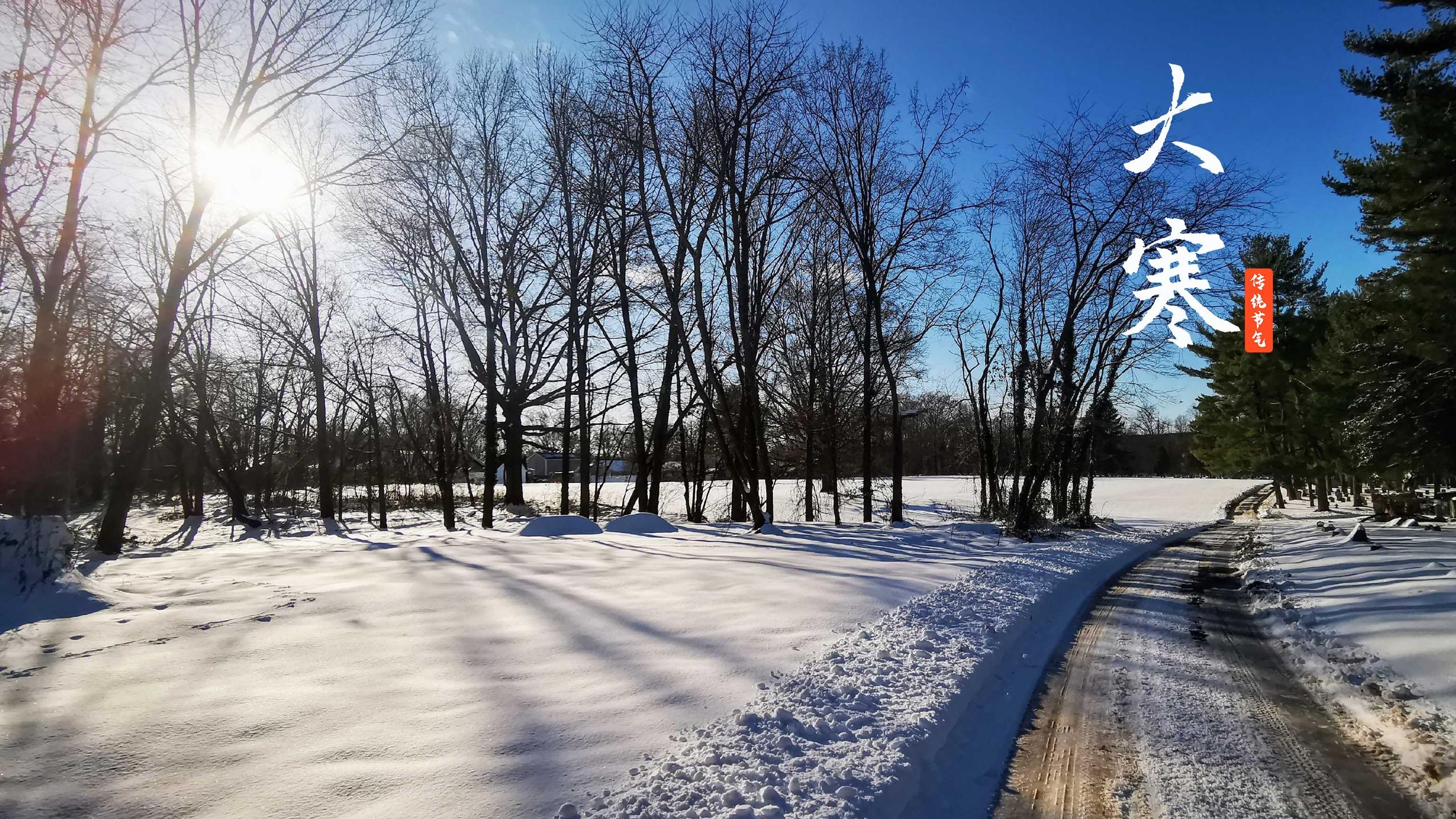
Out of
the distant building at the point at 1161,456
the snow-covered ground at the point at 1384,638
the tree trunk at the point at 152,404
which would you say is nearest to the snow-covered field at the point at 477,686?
the snow-covered ground at the point at 1384,638

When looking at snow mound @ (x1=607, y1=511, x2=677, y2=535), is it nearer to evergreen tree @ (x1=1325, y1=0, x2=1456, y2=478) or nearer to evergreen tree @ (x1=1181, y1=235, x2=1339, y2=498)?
evergreen tree @ (x1=1325, y1=0, x2=1456, y2=478)

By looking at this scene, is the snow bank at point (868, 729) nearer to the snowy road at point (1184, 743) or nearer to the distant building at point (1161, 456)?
the snowy road at point (1184, 743)

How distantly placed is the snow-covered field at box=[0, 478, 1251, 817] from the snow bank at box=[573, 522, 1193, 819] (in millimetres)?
19

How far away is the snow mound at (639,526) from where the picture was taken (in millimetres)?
14651

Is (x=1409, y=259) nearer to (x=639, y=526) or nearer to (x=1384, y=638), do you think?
(x=1384, y=638)

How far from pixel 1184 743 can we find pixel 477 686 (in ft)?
13.5

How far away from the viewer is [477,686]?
3947 millimetres

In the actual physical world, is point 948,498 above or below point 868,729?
below

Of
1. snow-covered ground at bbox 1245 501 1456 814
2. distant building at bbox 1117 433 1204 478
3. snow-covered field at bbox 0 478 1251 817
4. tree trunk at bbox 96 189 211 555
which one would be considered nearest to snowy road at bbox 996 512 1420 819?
snow-covered ground at bbox 1245 501 1456 814

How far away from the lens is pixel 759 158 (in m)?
Answer: 16.3

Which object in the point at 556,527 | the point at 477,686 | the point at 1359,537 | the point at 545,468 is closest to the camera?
the point at 477,686

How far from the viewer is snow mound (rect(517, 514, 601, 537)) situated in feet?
43.8

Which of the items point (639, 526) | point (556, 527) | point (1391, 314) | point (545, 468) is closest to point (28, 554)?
point (556, 527)

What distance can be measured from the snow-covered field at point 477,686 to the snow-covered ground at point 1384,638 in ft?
6.84
